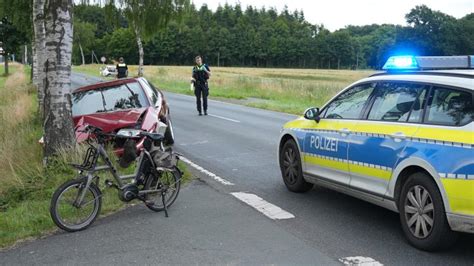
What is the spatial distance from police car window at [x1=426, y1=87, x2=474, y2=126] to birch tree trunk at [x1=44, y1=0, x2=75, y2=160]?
5438mm

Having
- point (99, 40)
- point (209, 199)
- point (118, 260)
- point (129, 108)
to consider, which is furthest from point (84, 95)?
point (99, 40)

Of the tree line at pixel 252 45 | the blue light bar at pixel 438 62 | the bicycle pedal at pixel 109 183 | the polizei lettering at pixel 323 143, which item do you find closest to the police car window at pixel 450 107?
the blue light bar at pixel 438 62

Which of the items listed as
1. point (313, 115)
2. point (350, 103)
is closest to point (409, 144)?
point (350, 103)

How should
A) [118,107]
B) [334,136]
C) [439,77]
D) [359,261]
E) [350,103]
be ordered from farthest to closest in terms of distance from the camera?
[118,107], [350,103], [334,136], [439,77], [359,261]

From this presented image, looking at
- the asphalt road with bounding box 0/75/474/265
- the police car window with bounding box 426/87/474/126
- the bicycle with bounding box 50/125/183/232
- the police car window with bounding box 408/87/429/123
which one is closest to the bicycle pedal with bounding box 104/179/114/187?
the bicycle with bounding box 50/125/183/232

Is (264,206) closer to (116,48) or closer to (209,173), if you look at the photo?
(209,173)

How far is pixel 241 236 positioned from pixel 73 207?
Answer: 1.89 metres

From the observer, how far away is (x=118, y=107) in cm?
964

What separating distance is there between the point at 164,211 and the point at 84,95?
4358mm

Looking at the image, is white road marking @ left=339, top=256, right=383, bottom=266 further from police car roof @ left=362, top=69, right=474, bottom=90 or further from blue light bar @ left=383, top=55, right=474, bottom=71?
blue light bar @ left=383, top=55, right=474, bottom=71

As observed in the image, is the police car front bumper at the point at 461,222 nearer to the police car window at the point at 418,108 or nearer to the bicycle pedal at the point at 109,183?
the police car window at the point at 418,108

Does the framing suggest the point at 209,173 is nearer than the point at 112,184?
No

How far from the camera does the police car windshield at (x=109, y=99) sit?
9.65 m

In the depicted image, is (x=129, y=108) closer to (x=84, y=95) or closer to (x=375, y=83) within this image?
(x=84, y=95)
